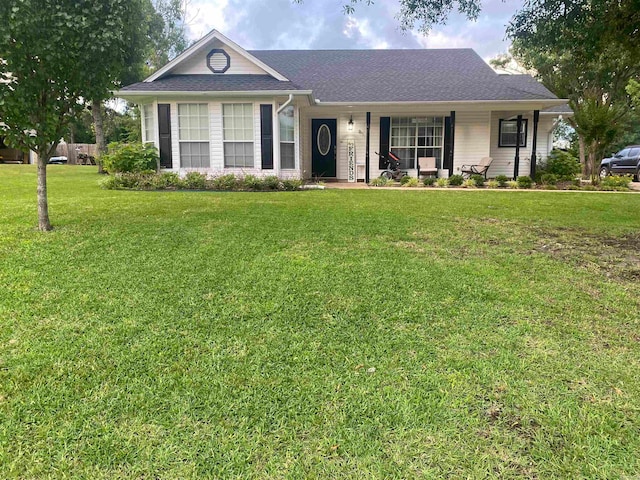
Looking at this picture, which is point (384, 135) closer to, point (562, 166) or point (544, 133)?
point (544, 133)

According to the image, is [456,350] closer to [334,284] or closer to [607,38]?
[334,284]

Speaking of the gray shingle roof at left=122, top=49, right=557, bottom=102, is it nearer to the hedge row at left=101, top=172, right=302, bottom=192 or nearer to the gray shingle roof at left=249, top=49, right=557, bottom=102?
the gray shingle roof at left=249, top=49, right=557, bottom=102

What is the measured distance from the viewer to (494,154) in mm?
16203

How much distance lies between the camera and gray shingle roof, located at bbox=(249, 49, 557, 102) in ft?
48.4

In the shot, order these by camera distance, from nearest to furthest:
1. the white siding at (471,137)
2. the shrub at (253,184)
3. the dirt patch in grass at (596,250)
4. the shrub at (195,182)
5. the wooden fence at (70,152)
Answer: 1. the dirt patch in grass at (596,250)
2. the shrub at (253,184)
3. the shrub at (195,182)
4. the white siding at (471,137)
5. the wooden fence at (70,152)

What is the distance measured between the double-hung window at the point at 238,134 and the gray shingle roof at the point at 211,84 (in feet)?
1.78

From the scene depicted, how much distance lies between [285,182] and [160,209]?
4689 millimetres

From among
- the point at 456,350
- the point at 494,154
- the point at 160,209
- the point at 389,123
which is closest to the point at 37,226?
the point at 160,209

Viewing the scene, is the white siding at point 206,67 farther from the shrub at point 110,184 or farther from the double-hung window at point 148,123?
the shrub at point 110,184

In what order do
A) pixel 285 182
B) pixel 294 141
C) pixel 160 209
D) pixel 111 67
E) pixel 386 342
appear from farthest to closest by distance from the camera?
pixel 294 141 < pixel 285 182 < pixel 160 209 < pixel 111 67 < pixel 386 342

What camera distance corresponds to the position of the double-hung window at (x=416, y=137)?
612 inches

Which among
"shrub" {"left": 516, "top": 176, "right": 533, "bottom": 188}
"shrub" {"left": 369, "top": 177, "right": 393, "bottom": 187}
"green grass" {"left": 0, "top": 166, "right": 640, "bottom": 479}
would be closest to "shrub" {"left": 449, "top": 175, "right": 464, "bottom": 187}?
"shrub" {"left": 516, "top": 176, "right": 533, "bottom": 188}

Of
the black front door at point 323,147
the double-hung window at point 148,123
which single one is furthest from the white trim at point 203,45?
the black front door at point 323,147

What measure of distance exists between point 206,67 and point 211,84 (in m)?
1.09
